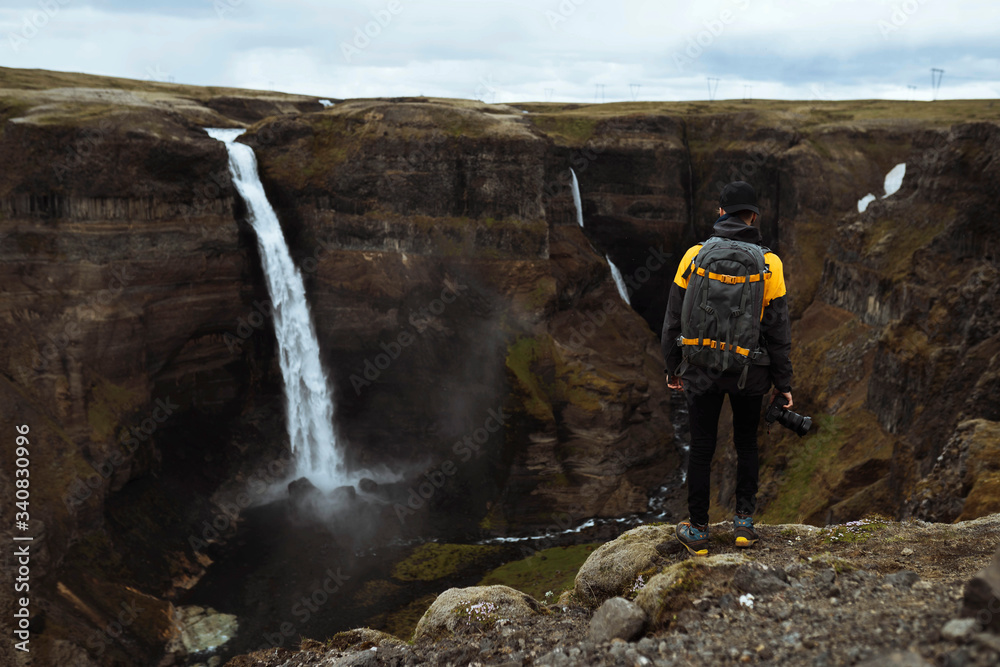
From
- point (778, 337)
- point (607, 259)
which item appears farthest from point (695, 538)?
point (607, 259)

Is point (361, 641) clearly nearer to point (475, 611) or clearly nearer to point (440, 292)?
point (475, 611)

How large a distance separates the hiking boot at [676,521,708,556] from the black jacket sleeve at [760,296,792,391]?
6.99 ft

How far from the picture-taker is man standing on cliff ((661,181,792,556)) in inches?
328

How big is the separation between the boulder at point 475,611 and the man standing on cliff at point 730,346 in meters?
2.50

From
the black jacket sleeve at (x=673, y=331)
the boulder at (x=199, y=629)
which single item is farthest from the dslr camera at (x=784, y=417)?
the boulder at (x=199, y=629)

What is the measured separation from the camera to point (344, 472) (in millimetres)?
48250

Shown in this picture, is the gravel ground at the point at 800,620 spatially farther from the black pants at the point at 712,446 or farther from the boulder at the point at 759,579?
the black pants at the point at 712,446

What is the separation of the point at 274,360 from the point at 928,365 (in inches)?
1499

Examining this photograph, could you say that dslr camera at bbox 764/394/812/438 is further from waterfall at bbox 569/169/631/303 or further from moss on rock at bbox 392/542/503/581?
waterfall at bbox 569/169/631/303

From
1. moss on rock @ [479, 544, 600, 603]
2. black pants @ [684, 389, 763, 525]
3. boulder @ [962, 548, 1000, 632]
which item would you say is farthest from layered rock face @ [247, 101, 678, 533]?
boulder @ [962, 548, 1000, 632]

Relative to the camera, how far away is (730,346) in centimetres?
836

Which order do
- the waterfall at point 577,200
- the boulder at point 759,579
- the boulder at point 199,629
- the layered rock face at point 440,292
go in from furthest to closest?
1. the waterfall at point 577,200
2. the layered rock face at point 440,292
3. the boulder at point 199,629
4. the boulder at point 759,579

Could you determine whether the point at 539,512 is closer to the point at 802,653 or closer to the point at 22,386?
the point at 22,386

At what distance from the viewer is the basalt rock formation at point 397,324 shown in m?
30.5
